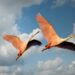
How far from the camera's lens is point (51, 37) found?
3609 cm

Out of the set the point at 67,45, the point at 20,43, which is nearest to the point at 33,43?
the point at 20,43

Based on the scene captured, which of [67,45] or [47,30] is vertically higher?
[47,30]

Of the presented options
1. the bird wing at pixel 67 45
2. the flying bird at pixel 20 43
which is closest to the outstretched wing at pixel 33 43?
the flying bird at pixel 20 43

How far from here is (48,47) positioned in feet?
115

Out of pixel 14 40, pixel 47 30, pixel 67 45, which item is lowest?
pixel 67 45

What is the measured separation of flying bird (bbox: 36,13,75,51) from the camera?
3491 cm

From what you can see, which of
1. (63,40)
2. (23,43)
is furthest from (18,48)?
(63,40)

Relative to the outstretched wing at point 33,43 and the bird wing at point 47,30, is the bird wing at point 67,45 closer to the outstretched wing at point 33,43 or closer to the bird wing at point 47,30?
the bird wing at point 47,30

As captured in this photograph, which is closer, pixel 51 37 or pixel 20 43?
pixel 51 37

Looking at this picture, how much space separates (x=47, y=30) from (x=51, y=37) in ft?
3.63

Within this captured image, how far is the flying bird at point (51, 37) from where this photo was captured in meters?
34.9

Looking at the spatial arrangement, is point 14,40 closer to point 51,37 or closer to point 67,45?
point 51,37

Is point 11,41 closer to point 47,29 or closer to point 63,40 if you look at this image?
point 47,29

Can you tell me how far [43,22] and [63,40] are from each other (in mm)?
3452
